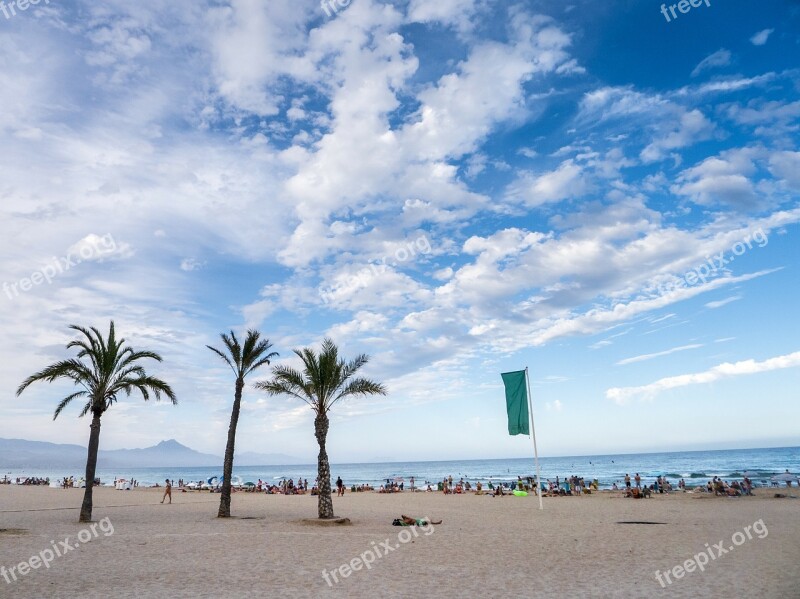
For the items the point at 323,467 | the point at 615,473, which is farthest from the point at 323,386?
the point at 615,473

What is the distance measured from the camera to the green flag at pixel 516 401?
2512cm

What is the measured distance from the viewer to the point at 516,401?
1008 inches

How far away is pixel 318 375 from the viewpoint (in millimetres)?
22203

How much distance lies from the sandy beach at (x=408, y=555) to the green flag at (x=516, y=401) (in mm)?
4093

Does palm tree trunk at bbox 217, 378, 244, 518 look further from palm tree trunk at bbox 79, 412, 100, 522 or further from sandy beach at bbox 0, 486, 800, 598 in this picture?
palm tree trunk at bbox 79, 412, 100, 522

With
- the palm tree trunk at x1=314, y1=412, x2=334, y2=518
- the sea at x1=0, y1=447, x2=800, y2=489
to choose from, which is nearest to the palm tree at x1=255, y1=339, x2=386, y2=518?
the palm tree trunk at x1=314, y1=412, x2=334, y2=518

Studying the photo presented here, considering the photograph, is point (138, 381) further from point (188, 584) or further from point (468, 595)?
point (468, 595)

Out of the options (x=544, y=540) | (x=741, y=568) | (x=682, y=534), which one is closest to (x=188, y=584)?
(x=544, y=540)

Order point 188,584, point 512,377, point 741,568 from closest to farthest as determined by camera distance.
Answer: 1. point 188,584
2. point 741,568
3. point 512,377

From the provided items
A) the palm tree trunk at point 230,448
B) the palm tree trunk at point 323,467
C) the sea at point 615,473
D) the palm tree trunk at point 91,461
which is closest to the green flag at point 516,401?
the palm tree trunk at point 323,467

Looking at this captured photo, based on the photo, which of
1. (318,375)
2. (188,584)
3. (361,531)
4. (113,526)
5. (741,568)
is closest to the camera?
(188,584)

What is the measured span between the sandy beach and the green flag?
4093 millimetres

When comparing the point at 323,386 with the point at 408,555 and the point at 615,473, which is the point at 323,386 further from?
the point at 615,473

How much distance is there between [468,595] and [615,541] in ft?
28.1
